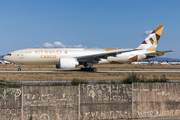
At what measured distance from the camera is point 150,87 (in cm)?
1388

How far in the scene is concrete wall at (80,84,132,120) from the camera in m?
13.0

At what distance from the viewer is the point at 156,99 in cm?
1385

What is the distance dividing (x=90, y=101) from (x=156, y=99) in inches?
206

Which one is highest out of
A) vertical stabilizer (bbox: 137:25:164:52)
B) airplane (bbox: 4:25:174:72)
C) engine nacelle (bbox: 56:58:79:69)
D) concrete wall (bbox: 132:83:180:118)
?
vertical stabilizer (bbox: 137:25:164:52)

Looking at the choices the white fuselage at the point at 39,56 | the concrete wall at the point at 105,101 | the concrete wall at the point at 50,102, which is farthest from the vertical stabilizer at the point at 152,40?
the concrete wall at the point at 50,102

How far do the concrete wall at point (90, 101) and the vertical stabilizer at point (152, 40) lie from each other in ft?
77.6

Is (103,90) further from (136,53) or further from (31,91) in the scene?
(136,53)

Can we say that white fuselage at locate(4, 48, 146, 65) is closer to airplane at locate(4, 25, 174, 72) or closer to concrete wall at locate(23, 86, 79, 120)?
airplane at locate(4, 25, 174, 72)

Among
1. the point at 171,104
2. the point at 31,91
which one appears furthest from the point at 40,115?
the point at 171,104

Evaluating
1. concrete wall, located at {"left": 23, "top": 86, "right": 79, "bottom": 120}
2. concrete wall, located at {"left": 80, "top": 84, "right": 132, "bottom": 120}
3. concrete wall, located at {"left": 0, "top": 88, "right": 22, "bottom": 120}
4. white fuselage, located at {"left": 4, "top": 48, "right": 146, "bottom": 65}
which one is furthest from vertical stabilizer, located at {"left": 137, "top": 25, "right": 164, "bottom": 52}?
concrete wall, located at {"left": 0, "top": 88, "right": 22, "bottom": 120}

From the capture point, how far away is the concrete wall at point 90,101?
40.2 ft

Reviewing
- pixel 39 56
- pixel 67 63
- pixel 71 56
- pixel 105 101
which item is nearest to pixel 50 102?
pixel 105 101

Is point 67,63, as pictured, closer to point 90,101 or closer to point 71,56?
point 71,56

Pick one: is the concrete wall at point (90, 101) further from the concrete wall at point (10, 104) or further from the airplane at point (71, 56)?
the airplane at point (71, 56)
